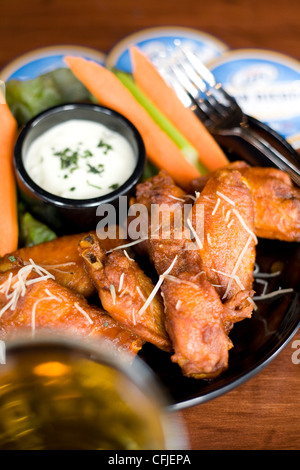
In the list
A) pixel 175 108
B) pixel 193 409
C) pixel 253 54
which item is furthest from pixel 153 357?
pixel 253 54

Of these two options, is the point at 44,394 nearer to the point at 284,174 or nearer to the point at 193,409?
the point at 193,409

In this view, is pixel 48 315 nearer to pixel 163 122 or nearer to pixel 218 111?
pixel 163 122

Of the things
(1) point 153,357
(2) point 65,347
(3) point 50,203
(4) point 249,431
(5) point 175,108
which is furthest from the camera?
(5) point 175,108

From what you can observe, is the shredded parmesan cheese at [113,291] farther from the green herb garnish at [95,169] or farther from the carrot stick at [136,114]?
the carrot stick at [136,114]

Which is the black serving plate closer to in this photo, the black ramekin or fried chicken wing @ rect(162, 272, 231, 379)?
fried chicken wing @ rect(162, 272, 231, 379)

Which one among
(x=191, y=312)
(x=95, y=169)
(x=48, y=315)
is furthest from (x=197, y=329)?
(x=95, y=169)

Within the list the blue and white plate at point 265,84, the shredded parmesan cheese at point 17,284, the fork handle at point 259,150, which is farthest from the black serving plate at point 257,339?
the blue and white plate at point 265,84
